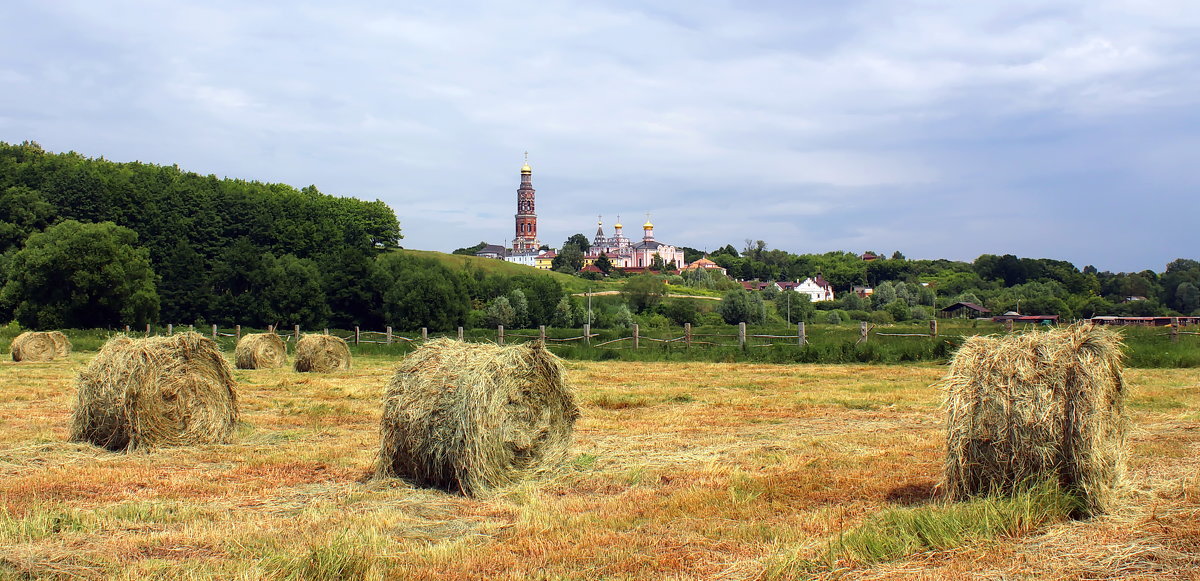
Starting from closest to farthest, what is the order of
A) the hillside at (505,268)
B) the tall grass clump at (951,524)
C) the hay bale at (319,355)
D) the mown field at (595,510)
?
the mown field at (595,510), the tall grass clump at (951,524), the hay bale at (319,355), the hillside at (505,268)

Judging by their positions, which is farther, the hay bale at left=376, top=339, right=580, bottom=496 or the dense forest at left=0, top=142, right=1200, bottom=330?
the dense forest at left=0, top=142, right=1200, bottom=330

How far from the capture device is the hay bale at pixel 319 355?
23.8m

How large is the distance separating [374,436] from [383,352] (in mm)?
22111

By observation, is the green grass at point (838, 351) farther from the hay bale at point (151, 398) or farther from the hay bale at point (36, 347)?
the hay bale at point (151, 398)

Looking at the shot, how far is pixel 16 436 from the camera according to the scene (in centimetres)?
1090

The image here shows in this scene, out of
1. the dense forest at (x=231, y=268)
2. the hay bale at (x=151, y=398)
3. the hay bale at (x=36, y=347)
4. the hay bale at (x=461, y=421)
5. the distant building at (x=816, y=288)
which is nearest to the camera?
the hay bale at (x=461, y=421)

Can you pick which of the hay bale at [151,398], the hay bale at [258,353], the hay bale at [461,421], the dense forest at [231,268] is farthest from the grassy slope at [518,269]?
the hay bale at [461,421]

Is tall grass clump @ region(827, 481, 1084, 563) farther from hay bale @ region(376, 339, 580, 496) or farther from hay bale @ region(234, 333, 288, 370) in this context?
hay bale @ region(234, 333, 288, 370)

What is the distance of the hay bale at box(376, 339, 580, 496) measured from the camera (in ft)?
26.6

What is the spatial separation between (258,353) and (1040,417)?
23416 millimetres

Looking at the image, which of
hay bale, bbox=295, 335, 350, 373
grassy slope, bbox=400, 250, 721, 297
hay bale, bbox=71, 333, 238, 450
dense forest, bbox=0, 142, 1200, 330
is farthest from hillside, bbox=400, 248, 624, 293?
hay bale, bbox=71, 333, 238, 450

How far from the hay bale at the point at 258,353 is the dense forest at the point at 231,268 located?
31.0 metres

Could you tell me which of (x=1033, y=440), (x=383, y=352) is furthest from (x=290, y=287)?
(x=1033, y=440)

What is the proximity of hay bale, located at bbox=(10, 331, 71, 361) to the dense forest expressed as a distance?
23.8 meters
